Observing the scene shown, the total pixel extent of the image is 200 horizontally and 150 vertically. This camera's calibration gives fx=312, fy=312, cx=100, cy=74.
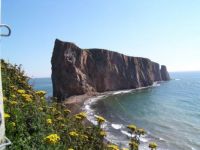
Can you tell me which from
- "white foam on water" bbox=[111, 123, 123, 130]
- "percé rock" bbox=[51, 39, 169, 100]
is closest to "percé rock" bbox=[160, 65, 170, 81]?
"percé rock" bbox=[51, 39, 169, 100]

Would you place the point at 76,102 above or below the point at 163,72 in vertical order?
below

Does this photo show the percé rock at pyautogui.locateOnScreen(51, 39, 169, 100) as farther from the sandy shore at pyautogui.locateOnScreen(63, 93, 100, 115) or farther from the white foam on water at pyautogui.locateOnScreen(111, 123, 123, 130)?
the white foam on water at pyautogui.locateOnScreen(111, 123, 123, 130)

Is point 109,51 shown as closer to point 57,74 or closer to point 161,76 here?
point 57,74

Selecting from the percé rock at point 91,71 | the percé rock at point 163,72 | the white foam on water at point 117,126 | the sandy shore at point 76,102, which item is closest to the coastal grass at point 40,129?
the white foam on water at point 117,126

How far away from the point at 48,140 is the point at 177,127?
29199 millimetres

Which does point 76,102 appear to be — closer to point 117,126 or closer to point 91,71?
point 91,71

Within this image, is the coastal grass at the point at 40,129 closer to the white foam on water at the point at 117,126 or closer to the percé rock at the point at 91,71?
the white foam on water at the point at 117,126

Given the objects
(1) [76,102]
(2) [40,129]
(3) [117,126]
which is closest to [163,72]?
(1) [76,102]

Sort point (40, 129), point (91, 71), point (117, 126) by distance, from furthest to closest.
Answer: point (91, 71) → point (117, 126) → point (40, 129)

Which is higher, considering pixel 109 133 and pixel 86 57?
pixel 86 57

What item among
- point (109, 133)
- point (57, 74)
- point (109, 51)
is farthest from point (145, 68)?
point (109, 133)

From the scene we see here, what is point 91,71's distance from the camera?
69.6 metres

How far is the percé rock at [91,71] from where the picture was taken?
2386 inches

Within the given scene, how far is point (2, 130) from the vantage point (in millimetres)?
2848
